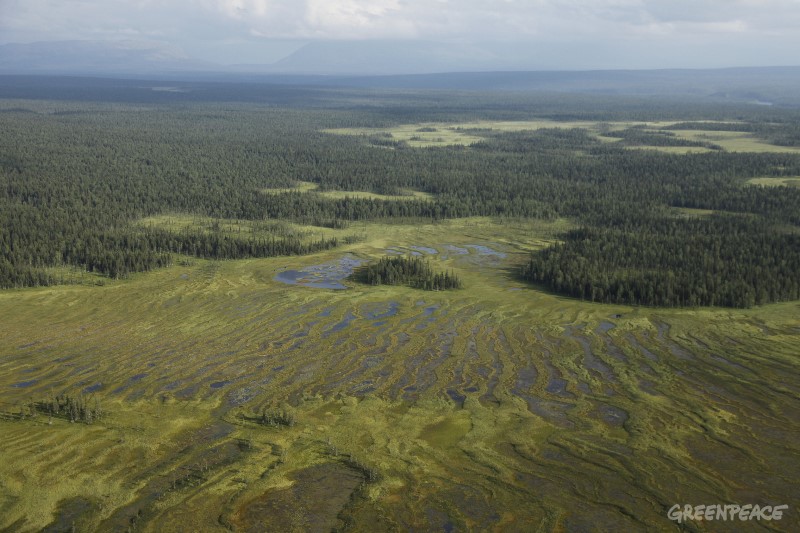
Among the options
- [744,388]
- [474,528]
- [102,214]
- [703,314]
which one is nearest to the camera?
[474,528]

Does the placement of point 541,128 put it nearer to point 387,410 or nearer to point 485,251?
point 485,251

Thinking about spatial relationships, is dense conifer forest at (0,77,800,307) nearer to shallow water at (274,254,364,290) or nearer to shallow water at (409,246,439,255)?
shallow water at (274,254,364,290)

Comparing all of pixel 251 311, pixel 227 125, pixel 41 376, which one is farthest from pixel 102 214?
pixel 227 125

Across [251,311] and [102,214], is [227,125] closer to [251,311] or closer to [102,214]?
[102,214]

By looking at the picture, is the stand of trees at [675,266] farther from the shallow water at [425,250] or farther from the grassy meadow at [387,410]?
the shallow water at [425,250]

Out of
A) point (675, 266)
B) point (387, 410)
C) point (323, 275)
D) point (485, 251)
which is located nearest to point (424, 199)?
point (485, 251)

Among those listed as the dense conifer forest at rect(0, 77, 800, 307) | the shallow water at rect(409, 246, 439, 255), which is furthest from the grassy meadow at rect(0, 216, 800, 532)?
the shallow water at rect(409, 246, 439, 255)
